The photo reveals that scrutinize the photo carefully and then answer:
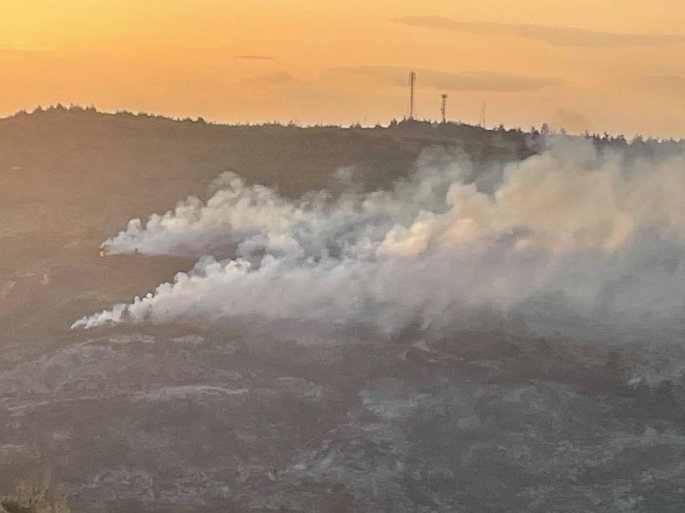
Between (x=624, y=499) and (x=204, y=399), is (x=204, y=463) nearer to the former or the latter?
(x=204, y=399)

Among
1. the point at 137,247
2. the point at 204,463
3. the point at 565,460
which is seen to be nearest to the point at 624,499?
the point at 565,460

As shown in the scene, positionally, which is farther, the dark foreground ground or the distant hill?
the distant hill

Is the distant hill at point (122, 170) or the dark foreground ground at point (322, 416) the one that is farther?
the distant hill at point (122, 170)

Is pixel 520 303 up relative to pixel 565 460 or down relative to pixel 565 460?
up

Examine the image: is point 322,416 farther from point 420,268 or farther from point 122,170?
point 122,170

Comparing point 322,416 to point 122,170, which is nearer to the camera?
point 322,416

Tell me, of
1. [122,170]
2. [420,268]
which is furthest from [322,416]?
[122,170]

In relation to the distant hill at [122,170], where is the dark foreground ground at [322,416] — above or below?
below

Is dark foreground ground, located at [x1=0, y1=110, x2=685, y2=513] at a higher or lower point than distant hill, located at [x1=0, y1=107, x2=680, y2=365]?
lower
